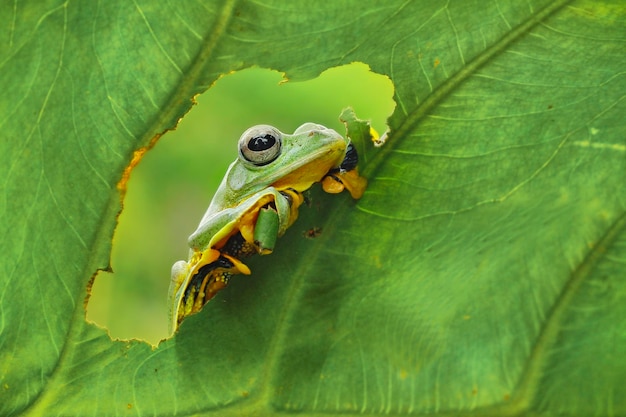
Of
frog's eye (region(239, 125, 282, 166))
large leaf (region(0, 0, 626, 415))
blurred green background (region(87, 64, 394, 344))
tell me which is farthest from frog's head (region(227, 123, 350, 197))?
blurred green background (region(87, 64, 394, 344))

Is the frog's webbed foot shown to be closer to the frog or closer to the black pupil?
the frog

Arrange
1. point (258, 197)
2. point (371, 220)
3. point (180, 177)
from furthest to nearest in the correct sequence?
point (180, 177), point (258, 197), point (371, 220)

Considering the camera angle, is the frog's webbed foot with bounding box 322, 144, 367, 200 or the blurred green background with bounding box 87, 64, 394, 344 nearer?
the frog's webbed foot with bounding box 322, 144, 367, 200

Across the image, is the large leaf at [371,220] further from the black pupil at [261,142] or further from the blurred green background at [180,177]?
the blurred green background at [180,177]

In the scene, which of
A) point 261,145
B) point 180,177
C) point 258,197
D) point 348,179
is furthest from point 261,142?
point 180,177

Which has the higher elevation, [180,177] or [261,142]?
[180,177]

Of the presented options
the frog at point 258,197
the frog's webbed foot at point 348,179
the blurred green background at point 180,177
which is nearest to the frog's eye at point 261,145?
the frog at point 258,197

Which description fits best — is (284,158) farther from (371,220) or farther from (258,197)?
Result: (371,220)
